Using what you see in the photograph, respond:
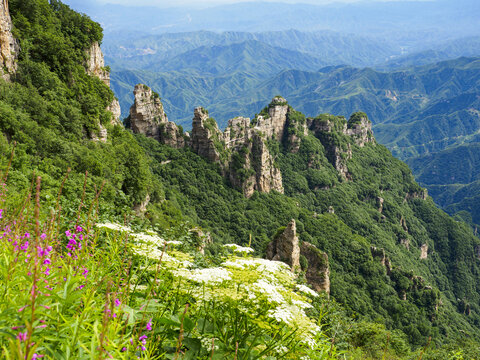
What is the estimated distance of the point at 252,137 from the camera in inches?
3255

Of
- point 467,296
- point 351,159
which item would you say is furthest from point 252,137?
point 467,296

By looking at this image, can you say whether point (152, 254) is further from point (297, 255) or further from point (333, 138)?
point (333, 138)

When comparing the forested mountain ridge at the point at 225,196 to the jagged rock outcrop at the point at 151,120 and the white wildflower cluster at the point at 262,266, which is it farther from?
the white wildflower cluster at the point at 262,266

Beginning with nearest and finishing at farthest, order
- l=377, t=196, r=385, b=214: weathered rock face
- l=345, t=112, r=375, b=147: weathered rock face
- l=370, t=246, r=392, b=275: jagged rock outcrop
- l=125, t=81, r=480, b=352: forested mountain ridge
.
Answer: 1. l=125, t=81, r=480, b=352: forested mountain ridge
2. l=370, t=246, r=392, b=275: jagged rock outcrop
3. l=377, t=196, r=385, b=214: weathered rock face
4. l=345, t=112, r=375, b=147: weathered rock face

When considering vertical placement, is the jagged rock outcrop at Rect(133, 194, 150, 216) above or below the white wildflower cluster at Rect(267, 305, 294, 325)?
above

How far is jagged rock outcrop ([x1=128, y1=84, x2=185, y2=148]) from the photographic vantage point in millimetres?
65500

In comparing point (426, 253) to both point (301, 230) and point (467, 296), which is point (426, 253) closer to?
point (467, 296)

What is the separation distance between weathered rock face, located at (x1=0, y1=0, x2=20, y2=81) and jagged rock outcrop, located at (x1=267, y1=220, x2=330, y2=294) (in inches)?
1212

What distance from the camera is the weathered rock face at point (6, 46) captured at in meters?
24.1

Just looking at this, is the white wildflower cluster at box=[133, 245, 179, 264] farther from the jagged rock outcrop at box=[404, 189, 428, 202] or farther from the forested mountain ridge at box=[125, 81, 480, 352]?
the jagged rock outcrop at box=[404, 189, 428, 202]

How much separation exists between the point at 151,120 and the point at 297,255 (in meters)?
45.8

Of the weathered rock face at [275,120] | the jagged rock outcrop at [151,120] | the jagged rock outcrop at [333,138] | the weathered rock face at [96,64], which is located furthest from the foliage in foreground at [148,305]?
the jagged rock outcrop at [333,138]

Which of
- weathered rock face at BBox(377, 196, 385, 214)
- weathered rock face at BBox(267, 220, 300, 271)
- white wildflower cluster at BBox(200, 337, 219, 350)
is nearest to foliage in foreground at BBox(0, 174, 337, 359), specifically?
white wildflower cluster at BBox(200, 337, 219, 350)

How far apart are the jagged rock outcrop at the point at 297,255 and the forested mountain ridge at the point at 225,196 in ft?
3.03
